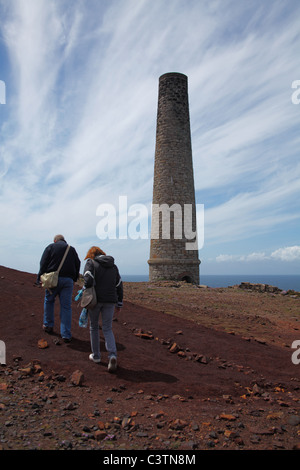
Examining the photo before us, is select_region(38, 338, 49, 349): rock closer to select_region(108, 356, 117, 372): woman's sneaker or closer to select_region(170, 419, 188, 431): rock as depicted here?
select_region(108, 356, 117, 372): woman's sneaker

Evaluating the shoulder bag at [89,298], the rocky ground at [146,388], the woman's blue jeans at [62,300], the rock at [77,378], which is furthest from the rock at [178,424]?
the woman's blue jeans at [62,300]

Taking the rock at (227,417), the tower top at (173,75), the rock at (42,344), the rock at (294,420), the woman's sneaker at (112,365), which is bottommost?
the rock at (294,420)

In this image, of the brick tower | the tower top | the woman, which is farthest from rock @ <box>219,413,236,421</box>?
the tower top

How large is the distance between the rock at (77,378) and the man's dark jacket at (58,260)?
2.09m

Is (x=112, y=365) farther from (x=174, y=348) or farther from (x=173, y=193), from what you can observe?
(x=173, y=193)

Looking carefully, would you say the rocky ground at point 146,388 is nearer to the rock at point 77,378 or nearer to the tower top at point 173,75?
the rock at point 77,378

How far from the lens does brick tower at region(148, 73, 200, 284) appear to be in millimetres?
23281

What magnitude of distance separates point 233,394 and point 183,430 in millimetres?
1642

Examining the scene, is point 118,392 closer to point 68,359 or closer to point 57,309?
point 68,359

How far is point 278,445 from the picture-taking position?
353 centimetres

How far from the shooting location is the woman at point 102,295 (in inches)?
217

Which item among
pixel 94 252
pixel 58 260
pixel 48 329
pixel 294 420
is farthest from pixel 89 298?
pixel 294 420
